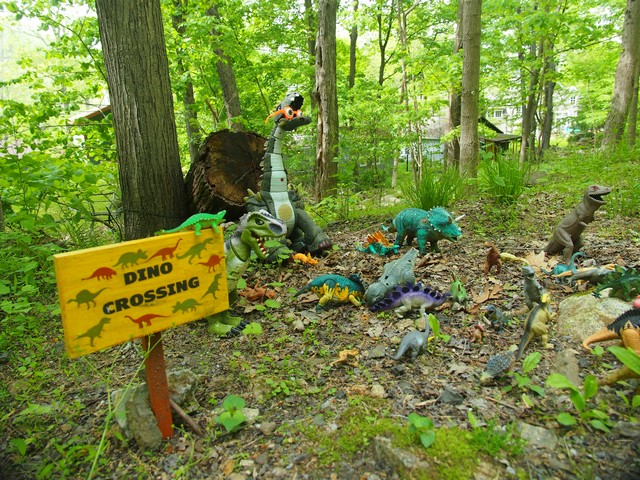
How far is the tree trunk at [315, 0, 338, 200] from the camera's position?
17.2 feet

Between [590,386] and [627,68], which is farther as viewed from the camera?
[627,68]

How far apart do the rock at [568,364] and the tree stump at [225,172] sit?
111 inches

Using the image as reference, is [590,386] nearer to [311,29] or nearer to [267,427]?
[267,427]

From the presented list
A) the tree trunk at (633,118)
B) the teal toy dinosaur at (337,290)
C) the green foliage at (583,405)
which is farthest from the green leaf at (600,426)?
the tree trunk at (633,118)

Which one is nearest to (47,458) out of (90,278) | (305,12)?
(90,278)

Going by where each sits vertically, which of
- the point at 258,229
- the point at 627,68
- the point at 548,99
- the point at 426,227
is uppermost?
the point at 548,99

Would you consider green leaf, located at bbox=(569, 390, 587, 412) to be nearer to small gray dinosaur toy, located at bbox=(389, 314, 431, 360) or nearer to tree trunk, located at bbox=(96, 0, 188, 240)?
small gray dinosaur toy, located at bbox=(389, 314, 431, 360)

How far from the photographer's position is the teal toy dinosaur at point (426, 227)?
3.38 metres

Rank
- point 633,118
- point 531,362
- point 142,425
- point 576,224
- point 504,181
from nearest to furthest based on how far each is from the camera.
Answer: point 142,425 < point 531,362 < point 576,224 < point 504,181 < point 633,118

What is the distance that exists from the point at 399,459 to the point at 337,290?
1.40 metres

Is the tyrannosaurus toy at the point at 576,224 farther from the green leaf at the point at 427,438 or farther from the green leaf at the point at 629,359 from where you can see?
the green leaf at the point at 427,438

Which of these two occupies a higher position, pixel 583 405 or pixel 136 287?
pixel 136 287

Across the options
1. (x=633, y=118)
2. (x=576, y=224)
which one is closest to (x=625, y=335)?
(x=576, y=224)

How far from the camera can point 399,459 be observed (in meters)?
1.42
